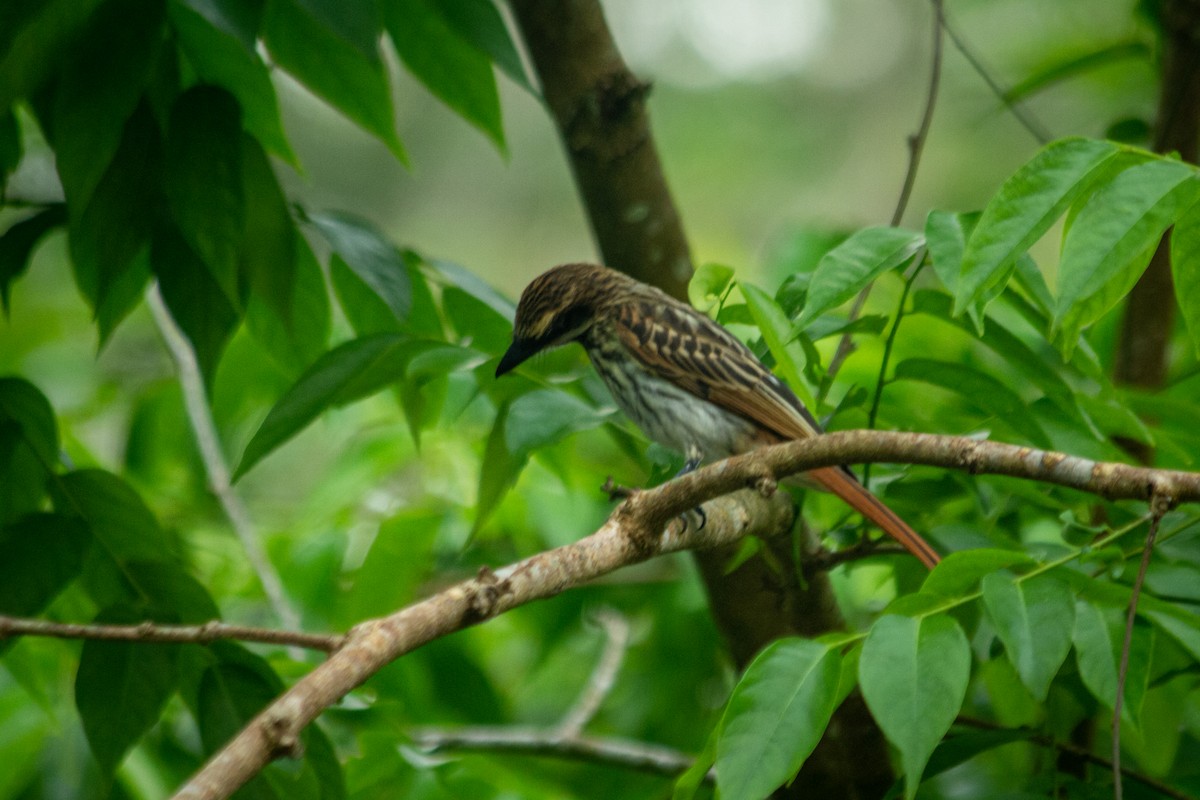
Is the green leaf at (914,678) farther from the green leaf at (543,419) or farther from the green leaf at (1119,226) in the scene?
the green leaf at (543,419)

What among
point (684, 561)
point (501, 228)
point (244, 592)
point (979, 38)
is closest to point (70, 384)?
point (244, 592)

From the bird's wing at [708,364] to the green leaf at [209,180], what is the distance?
4.32ft

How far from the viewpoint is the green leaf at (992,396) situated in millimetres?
2344

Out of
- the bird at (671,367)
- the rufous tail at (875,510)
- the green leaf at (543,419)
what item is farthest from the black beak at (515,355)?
the rufous tail at (875,510)

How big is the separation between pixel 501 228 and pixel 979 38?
6704mm

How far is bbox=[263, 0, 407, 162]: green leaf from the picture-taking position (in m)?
2.64

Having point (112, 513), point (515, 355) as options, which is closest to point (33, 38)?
point (112, 513)

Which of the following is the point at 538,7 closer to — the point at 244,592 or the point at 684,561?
the point at 684,561

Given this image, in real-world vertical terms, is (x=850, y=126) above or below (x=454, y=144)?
below

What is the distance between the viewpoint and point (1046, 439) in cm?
232

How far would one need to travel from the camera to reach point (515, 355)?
3.02 m

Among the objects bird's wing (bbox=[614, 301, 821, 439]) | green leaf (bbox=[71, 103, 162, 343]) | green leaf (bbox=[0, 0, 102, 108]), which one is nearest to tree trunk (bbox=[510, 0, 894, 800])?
bird's wing (bbox=[614, 301, 821, 439])

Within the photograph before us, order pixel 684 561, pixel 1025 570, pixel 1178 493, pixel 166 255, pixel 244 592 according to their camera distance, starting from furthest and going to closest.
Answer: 1. pixel 244 592
2. pixel 684 561
3. pixel 166 255
4. pixel 1025 570
5. pixel 1178 493

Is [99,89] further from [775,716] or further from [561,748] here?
[561,748]
